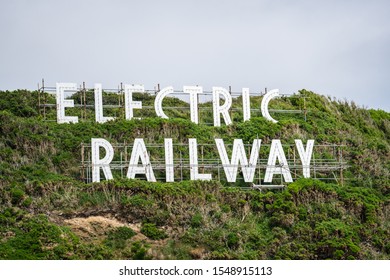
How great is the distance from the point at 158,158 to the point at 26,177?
5.90 metres

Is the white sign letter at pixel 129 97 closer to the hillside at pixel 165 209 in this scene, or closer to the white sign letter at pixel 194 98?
the hillside at pixel 165 209

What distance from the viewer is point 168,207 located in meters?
36.1

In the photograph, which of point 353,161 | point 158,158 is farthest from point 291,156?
point 158,158

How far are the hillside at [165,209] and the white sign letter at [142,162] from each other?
0.84 metres

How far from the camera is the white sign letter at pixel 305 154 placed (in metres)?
40.6

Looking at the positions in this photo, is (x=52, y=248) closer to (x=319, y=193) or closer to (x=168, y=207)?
(x=168, y=207)

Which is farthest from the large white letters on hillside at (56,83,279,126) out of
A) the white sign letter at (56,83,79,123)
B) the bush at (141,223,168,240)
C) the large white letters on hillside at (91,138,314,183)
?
the bush at (141,223,168,240)

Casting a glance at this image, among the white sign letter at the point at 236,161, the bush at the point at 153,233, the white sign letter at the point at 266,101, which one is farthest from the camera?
the white sign letter at the point at 266,101

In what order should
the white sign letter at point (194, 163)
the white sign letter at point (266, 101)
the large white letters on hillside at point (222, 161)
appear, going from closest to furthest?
the large white letters on hillside at point (222, 161) → the white sign letter at point (194, 163) → the white sign letter at point (266, 101)

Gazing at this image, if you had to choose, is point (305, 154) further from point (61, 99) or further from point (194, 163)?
point (61, 99)

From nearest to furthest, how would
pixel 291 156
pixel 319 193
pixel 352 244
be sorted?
pixel 352 244 < pixel 319 193 < pixel 291 156

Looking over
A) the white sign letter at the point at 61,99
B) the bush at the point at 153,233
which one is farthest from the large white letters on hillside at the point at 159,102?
the bush at the point at 153,233

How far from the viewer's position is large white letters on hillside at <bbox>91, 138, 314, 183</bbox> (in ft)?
125

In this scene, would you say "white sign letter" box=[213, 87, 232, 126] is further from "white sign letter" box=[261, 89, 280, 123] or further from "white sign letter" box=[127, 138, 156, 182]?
"white sign letter" box=[127, 138, 156, 182]
